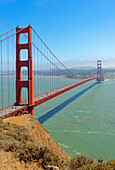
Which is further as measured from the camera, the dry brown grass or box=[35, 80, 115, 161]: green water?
box=[35, 80, 115, 161]: green water

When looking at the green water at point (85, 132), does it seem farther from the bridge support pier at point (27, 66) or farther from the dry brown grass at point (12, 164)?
the dry brown grass at point (12, 164)

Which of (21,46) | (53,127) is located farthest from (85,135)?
(21,46)

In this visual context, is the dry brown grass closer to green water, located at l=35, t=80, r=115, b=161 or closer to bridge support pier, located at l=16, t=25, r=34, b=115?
green water, located at l=35, t=80, r=115, b=161

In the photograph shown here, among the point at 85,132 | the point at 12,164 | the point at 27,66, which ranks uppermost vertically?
the point at 27,66

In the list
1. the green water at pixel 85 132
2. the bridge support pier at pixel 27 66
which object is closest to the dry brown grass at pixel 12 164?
the green water at pixel 85 132

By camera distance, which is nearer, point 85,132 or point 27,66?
point 85,132

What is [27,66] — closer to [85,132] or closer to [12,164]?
[85,132]

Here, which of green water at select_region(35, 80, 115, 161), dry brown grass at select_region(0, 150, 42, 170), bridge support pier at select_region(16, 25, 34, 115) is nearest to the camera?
dry brown grass at select_region(0, 150, 42, 170)

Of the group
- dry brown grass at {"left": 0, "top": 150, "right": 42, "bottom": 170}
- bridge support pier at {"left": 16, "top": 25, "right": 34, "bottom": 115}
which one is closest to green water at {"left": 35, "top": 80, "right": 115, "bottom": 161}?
bridge support pier at {"left": 16, "top": 25, "right": 34, "bottom": 115}

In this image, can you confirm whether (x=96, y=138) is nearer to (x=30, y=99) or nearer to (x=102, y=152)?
(x=102, y=152)

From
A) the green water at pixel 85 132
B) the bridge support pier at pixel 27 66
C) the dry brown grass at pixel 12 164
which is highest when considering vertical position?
the bridge support pier at pixel 27 66

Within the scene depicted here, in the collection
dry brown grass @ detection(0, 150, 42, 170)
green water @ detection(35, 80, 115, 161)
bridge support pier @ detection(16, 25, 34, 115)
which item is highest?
bridge support pier @ detection(16, 25, 34, 115)

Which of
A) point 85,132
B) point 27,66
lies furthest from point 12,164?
point 27,66
